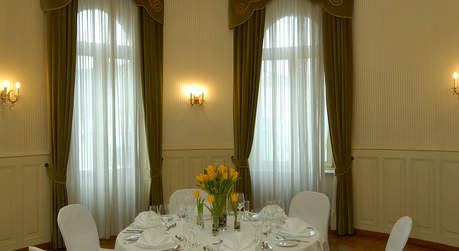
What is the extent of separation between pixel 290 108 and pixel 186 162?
1959 millimetres

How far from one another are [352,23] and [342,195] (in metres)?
2.71

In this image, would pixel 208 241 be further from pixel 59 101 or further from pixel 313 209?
pixel 59 101

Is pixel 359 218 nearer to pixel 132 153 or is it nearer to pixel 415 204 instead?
pixel 415 204

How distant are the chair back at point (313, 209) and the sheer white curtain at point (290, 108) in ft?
6.21

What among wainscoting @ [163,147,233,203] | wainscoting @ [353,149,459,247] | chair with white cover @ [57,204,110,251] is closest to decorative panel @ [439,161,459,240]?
wainscoting @ [353,149,459,247]

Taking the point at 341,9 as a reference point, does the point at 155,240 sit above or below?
Result: below

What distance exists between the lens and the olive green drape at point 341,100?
569 centimetres

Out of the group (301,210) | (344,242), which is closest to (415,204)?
(344,242)

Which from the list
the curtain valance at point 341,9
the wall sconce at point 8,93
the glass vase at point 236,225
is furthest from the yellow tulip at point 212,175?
the curtain valance at point 341,9

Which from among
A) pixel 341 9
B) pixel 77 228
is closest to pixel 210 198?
pixel 77 228

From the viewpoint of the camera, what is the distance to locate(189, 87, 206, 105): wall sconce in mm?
6176

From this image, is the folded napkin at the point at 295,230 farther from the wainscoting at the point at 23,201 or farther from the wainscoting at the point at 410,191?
the wainscoting at the point at 23,201

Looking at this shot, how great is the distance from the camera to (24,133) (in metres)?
5.07

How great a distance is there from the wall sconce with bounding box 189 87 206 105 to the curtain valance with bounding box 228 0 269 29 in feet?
3.93
